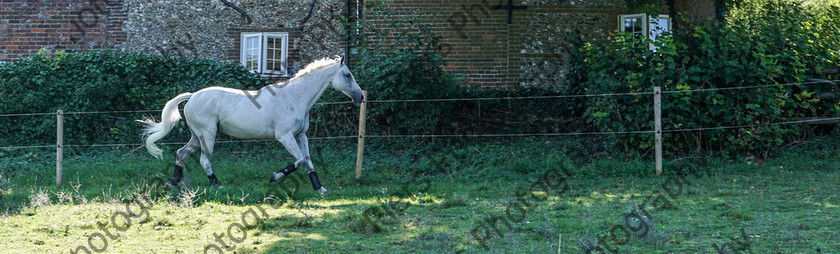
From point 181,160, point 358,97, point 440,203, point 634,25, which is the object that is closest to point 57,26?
point 181,160

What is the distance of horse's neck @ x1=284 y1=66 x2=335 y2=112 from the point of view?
440 inches

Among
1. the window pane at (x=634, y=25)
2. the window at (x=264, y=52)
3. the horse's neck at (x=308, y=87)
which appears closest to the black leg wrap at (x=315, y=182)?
the horse's neck at (x=308, y=87)

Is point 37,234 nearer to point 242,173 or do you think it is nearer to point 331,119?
point 242,173

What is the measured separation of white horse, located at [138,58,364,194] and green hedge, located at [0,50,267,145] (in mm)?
4329

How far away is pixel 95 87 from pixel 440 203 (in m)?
8.15

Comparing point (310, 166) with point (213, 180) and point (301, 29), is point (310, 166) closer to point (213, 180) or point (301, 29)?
point (213, 180)

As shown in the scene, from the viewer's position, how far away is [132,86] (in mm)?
15586

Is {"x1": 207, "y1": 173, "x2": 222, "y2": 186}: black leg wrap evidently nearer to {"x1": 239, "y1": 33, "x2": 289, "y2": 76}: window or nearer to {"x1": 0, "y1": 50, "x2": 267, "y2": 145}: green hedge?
Result: {"x1": 0, "y1": 50, "x2": 267, "y2": 145}: green hedge

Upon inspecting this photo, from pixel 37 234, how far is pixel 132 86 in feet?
26.4

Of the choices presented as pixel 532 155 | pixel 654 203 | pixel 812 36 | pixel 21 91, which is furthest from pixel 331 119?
pixel 812 36

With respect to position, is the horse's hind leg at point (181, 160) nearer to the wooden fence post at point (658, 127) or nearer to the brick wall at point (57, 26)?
the wooden fence post at point (658, 127)

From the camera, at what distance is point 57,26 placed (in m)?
17.6

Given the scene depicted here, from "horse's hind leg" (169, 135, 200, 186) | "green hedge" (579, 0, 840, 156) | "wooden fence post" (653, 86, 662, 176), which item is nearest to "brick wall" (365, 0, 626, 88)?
"green hedge" (579, 0, 840, 156)

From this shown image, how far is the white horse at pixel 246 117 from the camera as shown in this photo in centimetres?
1096
